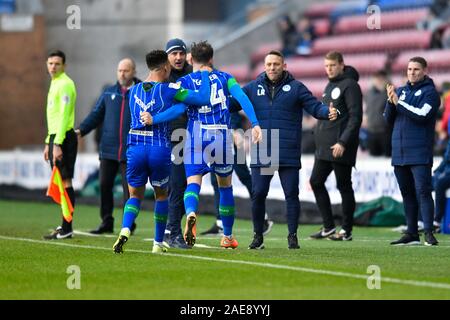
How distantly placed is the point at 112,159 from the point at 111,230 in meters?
0.87

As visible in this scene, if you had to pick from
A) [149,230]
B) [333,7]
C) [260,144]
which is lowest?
[149,230]

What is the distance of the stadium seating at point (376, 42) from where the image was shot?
26.9m

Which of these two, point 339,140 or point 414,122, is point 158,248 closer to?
point 339,140

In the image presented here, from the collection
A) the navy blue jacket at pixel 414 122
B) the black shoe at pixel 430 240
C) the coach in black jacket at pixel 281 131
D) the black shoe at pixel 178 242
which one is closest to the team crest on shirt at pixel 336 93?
the navy blue jacket at pixel 414 122

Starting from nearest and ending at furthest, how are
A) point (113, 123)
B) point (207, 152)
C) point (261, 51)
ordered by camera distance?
point (207, 152)
point (113, 123)
point (261, 51)

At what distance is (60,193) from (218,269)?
463 centimetres

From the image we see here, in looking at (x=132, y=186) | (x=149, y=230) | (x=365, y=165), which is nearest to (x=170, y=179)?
(x=132, y=186)

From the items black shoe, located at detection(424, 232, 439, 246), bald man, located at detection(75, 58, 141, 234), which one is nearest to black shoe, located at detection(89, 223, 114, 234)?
bald man, located at detection(75, 58, 141, 234)

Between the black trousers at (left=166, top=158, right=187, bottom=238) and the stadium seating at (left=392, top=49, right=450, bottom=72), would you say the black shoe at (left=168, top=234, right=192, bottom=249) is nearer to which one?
the black trousers at (left=166, top=158, right=187, bottom=238)

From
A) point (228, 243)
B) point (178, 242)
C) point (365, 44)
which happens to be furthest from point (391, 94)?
point (365, 44)

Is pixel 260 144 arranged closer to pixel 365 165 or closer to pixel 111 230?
pixel 111 230

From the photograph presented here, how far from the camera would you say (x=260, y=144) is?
43.4 feet

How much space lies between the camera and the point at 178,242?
13.2 m

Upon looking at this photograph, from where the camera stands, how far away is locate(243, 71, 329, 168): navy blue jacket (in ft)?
43.2
